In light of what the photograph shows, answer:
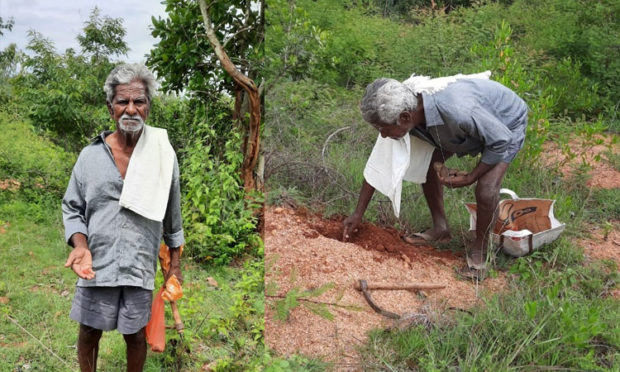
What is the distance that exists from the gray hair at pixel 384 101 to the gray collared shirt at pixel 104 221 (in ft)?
2.97

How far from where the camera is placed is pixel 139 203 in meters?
1.87

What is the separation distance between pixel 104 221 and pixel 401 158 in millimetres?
1161

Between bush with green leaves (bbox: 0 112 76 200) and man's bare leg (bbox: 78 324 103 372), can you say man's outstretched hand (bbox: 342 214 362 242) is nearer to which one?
man's bare leg (bbox: 78 324 103 372)

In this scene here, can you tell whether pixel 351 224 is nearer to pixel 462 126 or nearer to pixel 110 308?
pixel 462 126

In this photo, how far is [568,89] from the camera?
8.73 feet

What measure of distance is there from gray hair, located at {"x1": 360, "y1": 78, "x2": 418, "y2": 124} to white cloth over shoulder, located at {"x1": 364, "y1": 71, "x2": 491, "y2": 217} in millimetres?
112

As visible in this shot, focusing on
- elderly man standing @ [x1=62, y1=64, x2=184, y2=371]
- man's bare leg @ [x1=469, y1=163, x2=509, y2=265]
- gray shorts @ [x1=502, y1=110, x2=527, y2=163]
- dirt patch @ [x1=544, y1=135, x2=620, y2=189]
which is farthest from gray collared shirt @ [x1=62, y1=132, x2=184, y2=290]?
dirt patch @ [x1=544, y1=135, x2=620, y2=189]

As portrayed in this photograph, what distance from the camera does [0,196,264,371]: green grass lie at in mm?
2512

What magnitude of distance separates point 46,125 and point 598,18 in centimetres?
444

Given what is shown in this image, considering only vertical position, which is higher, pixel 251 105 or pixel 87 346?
pixel 251 105

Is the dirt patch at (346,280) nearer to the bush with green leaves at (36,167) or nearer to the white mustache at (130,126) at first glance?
the white mustache at (130,126)

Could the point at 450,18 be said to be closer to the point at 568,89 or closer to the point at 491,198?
the point at 568,89

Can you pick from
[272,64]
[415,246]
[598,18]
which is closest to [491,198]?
[415,246]

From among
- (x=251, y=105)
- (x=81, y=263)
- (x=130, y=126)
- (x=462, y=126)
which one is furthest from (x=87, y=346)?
(x=251, y=105)
